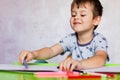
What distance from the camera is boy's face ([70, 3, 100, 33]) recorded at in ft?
2.76

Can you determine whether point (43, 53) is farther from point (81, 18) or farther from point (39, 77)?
point (39, 77)

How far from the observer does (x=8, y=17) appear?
4.95ft

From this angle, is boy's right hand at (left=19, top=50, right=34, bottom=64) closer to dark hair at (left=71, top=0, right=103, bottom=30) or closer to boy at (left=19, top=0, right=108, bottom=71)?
boy at (left=19, top=0, right=108, bottom=71)

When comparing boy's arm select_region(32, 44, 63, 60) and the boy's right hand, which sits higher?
boy's arm select_region(32, 44, 63, 60)

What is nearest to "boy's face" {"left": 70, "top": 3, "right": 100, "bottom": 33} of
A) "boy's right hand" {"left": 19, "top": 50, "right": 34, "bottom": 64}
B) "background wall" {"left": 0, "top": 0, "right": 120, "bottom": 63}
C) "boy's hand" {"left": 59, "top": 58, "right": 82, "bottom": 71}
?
"boy's right hand" {"left": 19, "top": 50, "right": 34, "bottom": 64}

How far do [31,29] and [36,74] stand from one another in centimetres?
108

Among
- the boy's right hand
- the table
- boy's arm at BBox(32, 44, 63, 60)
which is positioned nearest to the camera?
the table

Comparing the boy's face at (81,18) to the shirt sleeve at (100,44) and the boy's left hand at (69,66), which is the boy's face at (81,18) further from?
the boy's left hand at (69,66)

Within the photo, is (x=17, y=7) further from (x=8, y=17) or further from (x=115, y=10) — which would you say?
(x=115, y=10)

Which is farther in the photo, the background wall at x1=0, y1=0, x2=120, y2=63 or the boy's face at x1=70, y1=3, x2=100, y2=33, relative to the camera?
the background wall at x1=0, y1=0, x2=120, y2=63

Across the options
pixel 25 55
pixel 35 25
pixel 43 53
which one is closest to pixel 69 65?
pixel 25 55

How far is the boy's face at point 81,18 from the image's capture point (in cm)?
84

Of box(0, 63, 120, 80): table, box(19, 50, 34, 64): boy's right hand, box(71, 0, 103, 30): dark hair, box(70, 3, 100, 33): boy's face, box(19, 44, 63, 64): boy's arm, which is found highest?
box(71, 0, 103, 30): dark hair

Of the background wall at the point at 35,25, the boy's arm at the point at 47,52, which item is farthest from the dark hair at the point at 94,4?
the background wall at the point at 35,25
